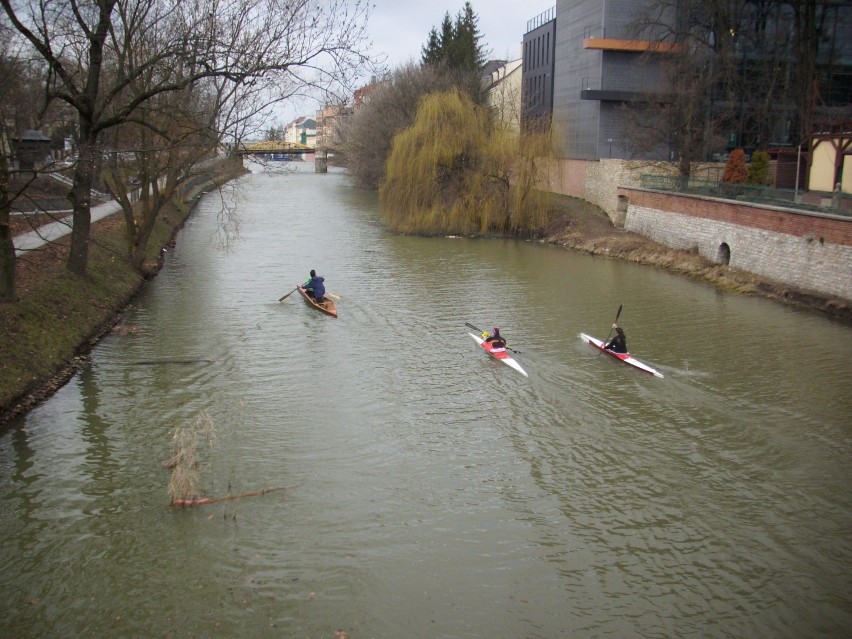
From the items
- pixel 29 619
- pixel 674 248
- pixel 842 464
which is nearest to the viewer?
pixel 29 619

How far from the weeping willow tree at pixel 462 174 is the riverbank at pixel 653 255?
1718 millimetres

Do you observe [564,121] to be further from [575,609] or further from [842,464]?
[575,609]

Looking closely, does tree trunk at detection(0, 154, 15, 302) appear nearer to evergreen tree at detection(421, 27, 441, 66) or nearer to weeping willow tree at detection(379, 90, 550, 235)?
weeping willow tree at detection(379, 90, 550, 235)

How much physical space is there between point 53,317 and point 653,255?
799 inches

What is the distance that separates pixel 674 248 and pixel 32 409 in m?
22.9

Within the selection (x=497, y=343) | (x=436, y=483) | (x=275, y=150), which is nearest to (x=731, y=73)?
(x=497, y=343)

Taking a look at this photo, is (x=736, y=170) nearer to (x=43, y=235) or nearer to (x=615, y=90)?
(x=615, y=90)

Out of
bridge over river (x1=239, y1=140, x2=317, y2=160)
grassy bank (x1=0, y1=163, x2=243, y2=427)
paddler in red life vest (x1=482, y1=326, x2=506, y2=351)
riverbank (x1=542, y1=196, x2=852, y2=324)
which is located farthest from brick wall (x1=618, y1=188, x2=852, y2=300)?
grassy bank (x1=0, y1=163, x2=243, y2=427)

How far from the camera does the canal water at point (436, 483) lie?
736 cm

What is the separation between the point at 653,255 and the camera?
1075 inches

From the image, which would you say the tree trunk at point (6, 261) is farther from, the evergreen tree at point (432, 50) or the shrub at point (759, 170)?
the evergreen tree at point (432, 50)

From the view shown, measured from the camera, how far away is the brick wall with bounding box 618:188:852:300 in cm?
1956

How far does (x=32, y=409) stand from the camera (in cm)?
1188

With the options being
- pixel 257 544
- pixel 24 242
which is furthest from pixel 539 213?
pixel 257 544
